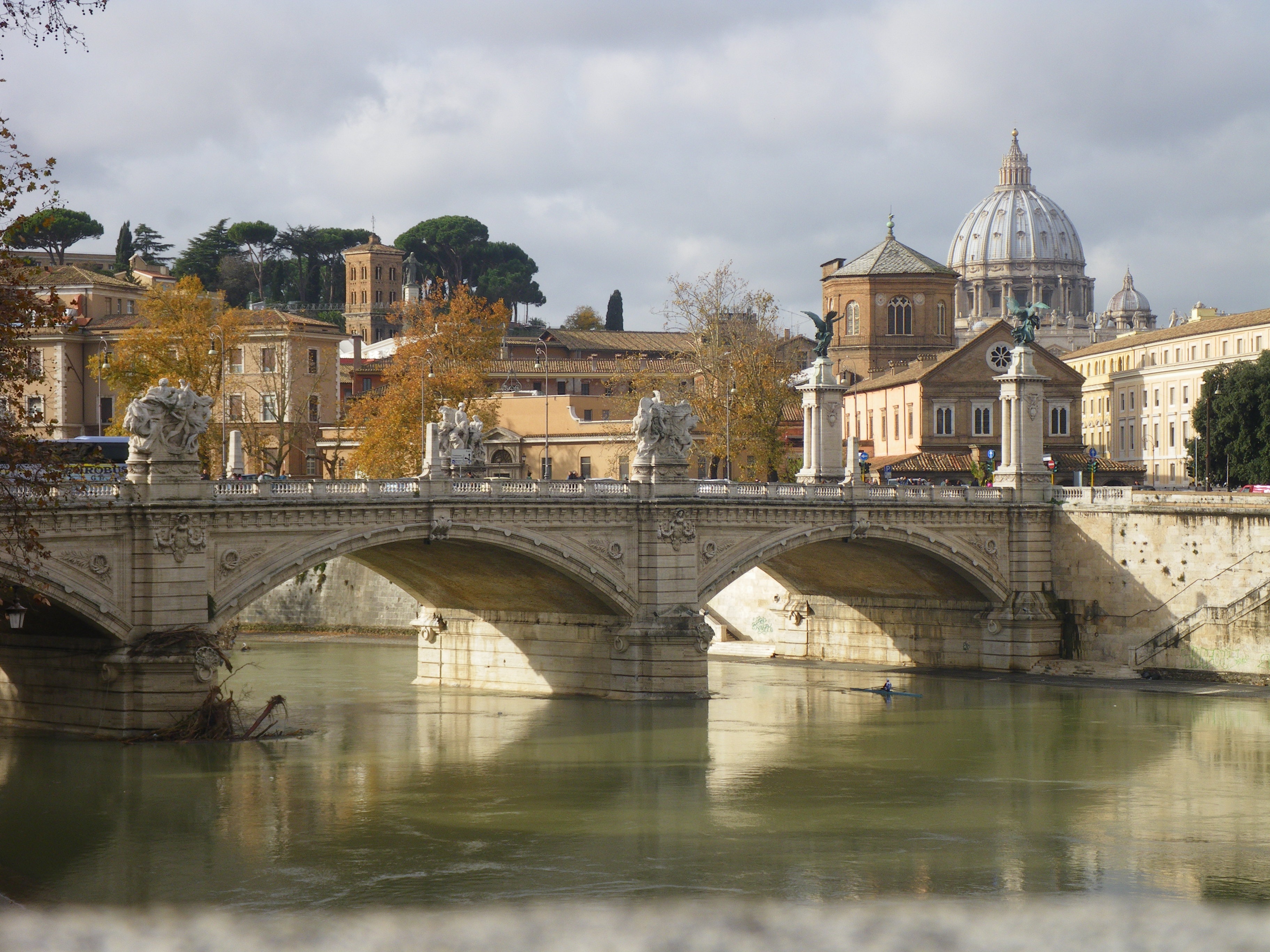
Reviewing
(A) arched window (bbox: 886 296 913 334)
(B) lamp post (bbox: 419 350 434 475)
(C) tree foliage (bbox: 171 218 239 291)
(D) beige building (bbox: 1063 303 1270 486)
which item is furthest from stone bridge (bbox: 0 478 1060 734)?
(C) tree foliage (bbox: 171 218 239 291)

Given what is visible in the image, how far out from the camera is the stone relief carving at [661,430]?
4869 centimetres

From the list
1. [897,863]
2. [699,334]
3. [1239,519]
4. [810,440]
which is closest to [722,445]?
[699,334]

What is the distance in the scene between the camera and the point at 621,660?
48.3 m

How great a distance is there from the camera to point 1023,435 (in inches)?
2259

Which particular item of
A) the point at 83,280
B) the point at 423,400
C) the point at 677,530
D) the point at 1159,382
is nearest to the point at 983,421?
the point at 423,400

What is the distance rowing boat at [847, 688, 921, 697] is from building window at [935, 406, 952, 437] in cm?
2918

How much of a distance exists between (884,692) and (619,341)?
59.7 meters

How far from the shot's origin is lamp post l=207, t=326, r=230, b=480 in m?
61.9

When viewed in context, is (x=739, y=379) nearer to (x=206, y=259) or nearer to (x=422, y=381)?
(x=422, y=381)

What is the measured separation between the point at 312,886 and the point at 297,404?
50575 millimetres

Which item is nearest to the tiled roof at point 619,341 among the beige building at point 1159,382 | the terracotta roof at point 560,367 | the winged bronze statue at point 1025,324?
the terracotta roof at point 560,367

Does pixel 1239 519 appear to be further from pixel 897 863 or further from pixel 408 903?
pixel 408 903

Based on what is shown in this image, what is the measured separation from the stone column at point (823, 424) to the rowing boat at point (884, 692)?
24.6ft

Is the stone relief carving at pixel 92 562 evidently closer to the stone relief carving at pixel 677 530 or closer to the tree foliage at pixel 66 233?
the stone relief carving at pixel 677 530
